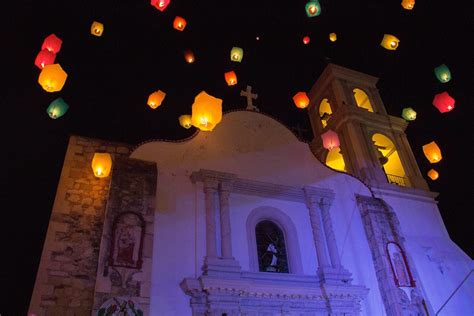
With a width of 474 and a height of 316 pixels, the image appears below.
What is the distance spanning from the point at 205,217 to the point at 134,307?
2.64 metres

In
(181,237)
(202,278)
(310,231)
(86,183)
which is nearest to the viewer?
(202,278)

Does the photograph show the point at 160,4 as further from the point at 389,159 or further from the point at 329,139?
the point at 389,159

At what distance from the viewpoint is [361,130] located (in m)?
16.0

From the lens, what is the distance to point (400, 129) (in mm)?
16797

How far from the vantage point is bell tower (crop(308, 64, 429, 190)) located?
1498 centimetres

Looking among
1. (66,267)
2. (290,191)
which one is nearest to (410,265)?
(290,191)

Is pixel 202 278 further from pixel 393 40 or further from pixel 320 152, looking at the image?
pixel 320 152

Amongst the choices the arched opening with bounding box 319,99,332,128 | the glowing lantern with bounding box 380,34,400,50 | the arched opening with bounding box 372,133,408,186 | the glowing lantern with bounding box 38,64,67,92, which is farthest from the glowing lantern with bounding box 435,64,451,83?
the glowing lantern with bounding box 38,64,67,92

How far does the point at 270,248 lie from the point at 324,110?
10.0 m

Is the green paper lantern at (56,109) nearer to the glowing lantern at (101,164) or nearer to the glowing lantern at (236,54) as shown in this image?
the glowing lantern at (101,164)

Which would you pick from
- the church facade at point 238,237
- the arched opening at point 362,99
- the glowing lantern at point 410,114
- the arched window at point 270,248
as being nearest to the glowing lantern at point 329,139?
the church facade at point 238,237

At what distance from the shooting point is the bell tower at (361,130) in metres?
15.0

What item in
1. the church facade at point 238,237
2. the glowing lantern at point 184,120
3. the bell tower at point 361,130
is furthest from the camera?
the bell tower at point 361,130

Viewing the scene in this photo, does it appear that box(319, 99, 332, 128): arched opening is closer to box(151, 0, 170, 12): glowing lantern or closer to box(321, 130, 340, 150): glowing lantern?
box(321, 130, 340, 150): glowing lantern
